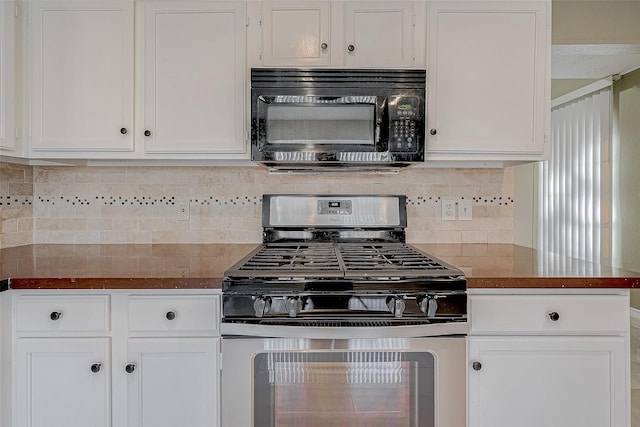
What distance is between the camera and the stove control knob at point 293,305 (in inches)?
57.3

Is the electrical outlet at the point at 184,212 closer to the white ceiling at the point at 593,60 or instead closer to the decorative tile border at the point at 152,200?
the decorative tile border at the point at 152,200

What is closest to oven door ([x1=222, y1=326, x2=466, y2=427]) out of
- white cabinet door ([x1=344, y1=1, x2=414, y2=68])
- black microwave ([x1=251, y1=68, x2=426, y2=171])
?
black microwave ([x1=251, y1=68, x2=426, y2=171])

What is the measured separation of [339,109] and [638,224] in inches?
141

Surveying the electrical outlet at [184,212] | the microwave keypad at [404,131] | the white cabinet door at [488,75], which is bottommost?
the electrical outlet at [184,212]

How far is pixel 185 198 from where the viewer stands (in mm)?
2271

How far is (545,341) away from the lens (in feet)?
4.99

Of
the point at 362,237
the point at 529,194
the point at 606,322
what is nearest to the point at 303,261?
the point at 362,237

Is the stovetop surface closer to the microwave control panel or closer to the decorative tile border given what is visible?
the decorative tile border

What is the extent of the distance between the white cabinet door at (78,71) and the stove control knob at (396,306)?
4.36 ft

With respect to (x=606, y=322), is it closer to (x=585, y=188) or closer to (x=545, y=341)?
(x=545, y=341)

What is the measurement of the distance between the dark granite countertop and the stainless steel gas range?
0.15 m

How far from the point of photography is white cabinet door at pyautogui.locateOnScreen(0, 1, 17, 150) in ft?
5.85

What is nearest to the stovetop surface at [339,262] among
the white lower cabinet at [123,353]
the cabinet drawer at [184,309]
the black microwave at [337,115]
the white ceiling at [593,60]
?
the cabinet drawer at [184,309]

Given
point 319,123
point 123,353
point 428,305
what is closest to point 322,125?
point 319,123
